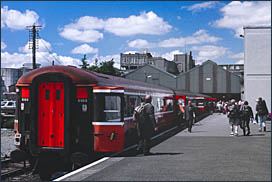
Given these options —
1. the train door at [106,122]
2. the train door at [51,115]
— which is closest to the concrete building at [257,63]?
the train door at [106,122]

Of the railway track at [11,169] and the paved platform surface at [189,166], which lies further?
the railway track at [11,169]

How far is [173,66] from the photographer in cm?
5106

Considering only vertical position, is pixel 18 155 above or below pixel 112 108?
below

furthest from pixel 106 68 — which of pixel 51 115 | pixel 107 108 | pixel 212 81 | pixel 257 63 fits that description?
pixel 212 81

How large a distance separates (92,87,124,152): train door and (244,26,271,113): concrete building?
21.5 m

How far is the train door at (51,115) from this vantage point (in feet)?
34.5

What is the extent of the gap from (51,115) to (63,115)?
352mm

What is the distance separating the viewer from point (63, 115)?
34.4 ft

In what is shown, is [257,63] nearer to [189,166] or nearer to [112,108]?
[112,108]

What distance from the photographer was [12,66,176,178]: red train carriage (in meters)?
10.5

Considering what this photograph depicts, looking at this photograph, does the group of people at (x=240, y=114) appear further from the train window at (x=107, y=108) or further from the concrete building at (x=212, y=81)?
the concrete building at (x=212, y=81)

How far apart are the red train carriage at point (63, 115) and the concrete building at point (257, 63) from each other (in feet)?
72.0

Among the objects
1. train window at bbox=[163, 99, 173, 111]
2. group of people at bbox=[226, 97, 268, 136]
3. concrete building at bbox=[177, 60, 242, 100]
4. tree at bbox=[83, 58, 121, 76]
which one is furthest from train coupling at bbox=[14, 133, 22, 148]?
concrete building at bbox=[177, 60, 242, 100]

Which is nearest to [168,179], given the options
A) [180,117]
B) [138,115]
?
[138,115]
